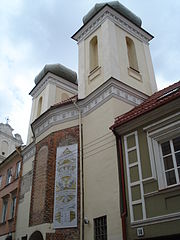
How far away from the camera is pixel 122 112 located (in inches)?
496

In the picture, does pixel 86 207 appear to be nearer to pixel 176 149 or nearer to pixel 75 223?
pixel 75 223

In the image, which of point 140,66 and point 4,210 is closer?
point 140,66

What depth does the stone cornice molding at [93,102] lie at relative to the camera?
13141mm

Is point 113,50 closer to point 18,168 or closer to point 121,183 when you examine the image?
point 121,183

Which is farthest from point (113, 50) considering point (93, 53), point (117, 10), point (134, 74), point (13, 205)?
point (13, 205)

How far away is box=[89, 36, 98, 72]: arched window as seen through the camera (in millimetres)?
16050

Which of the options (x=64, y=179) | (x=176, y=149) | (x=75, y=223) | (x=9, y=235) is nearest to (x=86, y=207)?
(x=75, y=223)

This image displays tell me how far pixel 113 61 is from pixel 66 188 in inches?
263

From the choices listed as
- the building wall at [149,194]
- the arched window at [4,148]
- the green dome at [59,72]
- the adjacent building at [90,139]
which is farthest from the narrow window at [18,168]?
the building wall at [149,194]

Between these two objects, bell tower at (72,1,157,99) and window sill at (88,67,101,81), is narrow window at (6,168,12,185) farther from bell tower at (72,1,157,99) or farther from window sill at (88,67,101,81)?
window sill at (88,67,101,81)

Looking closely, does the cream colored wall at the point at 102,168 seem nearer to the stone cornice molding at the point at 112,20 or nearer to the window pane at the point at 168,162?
the window pane at the point at 168,162

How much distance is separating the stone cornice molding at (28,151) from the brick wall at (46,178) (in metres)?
2.54

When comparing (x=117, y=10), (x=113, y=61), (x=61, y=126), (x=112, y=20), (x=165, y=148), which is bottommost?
(x=165, y=148)

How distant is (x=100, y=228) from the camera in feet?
34.7
